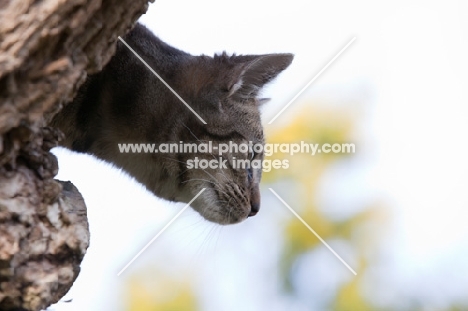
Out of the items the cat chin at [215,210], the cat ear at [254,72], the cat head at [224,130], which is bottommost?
the cat chin at [215,210]

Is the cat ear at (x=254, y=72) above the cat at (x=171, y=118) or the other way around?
above

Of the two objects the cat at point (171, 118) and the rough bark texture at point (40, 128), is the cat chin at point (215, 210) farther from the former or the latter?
the rough bark texture at point (40, 128)

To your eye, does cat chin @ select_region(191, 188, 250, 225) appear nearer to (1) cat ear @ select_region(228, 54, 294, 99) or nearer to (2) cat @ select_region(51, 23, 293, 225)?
(2) cat @ select_region(51, 23, 293, 225)

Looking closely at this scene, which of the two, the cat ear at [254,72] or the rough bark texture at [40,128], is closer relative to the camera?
the rough bark texture at [40,128]

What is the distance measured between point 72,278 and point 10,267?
0.26m

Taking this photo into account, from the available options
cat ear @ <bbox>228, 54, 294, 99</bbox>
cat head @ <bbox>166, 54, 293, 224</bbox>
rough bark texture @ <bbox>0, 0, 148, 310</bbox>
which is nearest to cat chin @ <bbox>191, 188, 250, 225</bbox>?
cat head @ <bbox>166, 54, 293, 224</bbox>

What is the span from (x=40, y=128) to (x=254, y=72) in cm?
173

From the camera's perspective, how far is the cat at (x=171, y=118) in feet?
11.5

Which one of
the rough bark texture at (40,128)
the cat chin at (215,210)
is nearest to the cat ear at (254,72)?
the cat chin at (215,210)

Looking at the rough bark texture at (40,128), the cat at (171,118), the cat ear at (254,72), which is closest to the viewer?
the rough bark texture at (40,128)

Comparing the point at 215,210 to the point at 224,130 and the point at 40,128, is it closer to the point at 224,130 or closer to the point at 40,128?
the point at 224,130

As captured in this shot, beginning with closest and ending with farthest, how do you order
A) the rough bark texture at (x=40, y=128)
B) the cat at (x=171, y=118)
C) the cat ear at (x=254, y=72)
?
1. the rough bark texture at (x=40, y=128)
2. the cat at (x=171, y=118)
3. the cat ear at (x=254, y=72)

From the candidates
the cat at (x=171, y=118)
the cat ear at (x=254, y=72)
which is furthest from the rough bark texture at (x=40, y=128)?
the cat ear at (x=254, y=72)

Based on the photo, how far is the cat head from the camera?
3521 millimetres
